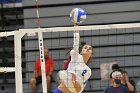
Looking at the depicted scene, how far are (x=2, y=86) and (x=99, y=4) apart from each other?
274 centimetres

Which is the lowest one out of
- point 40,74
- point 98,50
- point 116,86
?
point 116,86

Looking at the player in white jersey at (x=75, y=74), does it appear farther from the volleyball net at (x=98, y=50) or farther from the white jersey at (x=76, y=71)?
the volleyball net at (x=98, y=50)

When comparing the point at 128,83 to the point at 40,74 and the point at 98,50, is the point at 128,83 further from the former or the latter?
the point at 40,74

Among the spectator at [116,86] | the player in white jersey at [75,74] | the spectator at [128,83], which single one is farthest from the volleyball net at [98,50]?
the player in white jersey at [75,74]

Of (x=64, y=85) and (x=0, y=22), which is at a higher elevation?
(x=0, y=22)

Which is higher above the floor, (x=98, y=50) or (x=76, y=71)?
(x=98, y=50)

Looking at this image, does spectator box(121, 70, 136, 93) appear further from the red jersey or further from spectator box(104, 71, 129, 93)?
the red jersey

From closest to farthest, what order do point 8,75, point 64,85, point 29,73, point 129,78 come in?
point 64,85
point 129,78
point 29,73
point 8,75

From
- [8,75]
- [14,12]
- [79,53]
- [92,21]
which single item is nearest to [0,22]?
[14,12]

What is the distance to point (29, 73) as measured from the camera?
8.96m

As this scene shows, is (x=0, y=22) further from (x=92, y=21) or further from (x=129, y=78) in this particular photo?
(x=129, y=78)

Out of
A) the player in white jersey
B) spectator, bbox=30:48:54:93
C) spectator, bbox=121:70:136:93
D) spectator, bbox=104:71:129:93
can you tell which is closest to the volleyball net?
spectator, bbox=30:48:54:93

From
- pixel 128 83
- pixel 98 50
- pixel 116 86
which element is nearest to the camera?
pixel 116 86

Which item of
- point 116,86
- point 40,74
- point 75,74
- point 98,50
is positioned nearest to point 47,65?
point 40,74
